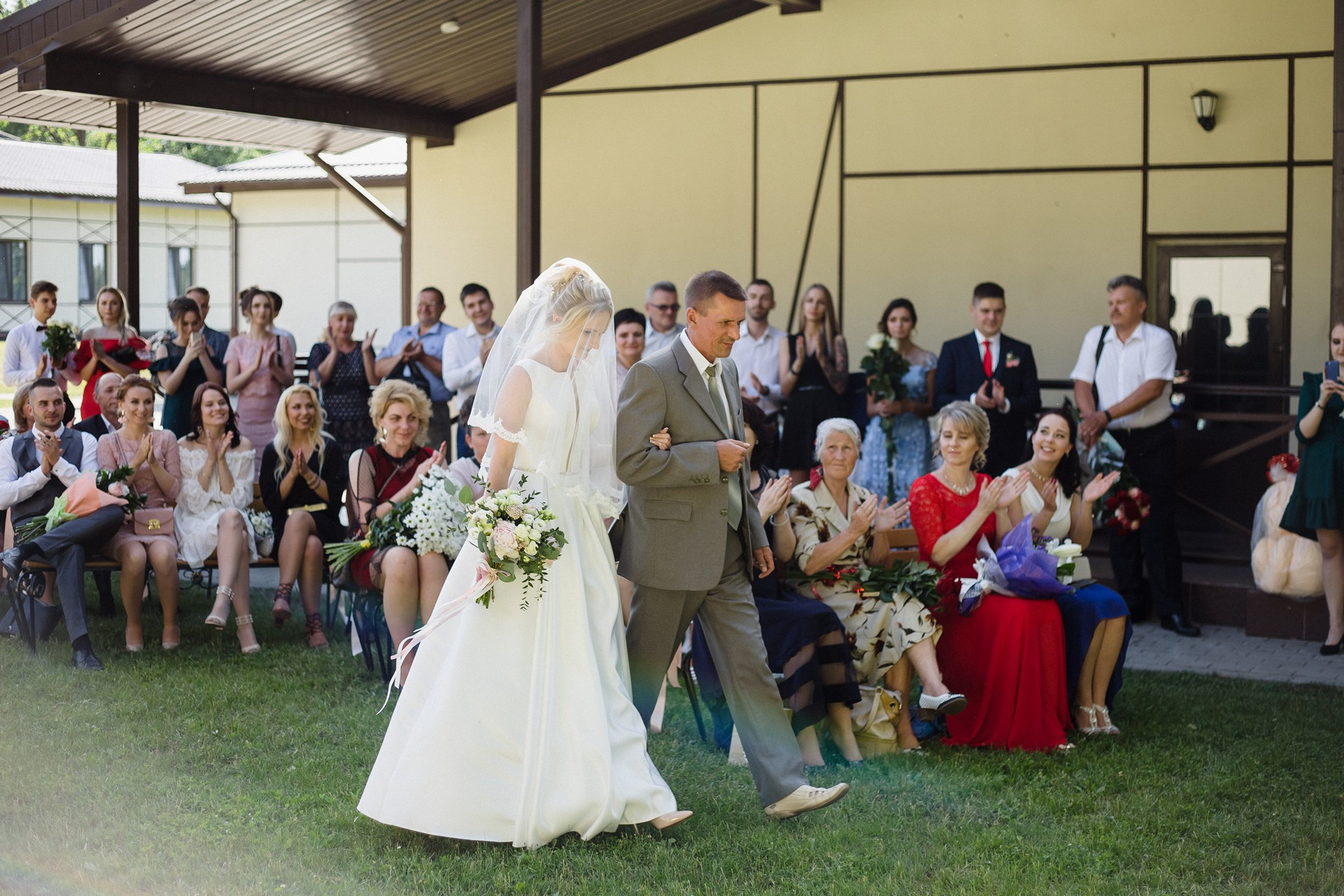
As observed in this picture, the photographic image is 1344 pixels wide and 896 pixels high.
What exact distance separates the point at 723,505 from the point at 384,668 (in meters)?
2.68

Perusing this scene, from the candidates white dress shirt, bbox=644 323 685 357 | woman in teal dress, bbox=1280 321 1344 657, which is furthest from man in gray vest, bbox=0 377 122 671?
woman in teal dress, bbox=1280 321 1344 657

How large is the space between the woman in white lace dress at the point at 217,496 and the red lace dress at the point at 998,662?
375 centimetres

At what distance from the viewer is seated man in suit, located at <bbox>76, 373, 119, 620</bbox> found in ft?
27.1

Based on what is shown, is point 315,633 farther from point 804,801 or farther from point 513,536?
point 804,801

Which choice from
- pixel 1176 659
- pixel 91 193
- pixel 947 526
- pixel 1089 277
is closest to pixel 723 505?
pixel 947 526

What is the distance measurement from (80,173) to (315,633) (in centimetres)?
2479

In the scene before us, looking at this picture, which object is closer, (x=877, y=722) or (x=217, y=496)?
(x=877, y=722)

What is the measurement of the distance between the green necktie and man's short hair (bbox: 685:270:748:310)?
251 mm

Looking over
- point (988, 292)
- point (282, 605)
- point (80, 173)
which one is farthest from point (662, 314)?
point (80, 173)

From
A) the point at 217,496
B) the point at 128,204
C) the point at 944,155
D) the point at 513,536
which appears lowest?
the point at 217,496

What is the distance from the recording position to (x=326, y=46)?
1098cm

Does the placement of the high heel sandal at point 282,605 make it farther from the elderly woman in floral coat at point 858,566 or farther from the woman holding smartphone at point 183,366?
the elderly woman in floral coat at point 858,566

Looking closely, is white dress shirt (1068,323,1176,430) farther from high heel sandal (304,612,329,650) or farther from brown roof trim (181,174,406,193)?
brown roof trim (181,174,406,193)

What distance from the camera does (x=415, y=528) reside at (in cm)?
664
